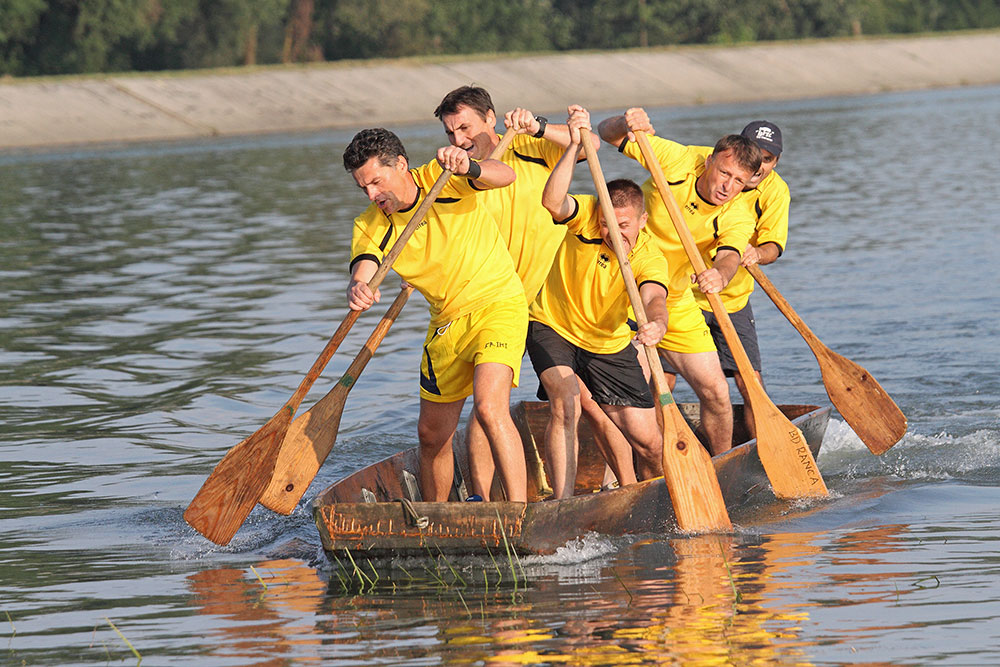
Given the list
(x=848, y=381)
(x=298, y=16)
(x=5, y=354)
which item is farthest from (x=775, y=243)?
(x=298, y=16)

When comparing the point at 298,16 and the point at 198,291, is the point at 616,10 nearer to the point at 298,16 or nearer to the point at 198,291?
the point at 298,16

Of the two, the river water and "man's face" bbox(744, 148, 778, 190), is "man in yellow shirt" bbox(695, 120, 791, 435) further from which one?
the river water

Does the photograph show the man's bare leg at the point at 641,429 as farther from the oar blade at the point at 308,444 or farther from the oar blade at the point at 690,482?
the oar blade at the point at 308,444

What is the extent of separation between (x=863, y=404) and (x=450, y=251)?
322 cm

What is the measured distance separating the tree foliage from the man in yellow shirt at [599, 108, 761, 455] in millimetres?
43082

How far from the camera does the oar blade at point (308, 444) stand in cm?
796

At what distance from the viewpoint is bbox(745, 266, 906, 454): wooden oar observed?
9.05 m

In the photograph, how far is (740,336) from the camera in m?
8.98

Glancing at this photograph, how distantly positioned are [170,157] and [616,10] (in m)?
31.7

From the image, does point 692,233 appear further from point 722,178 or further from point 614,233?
point 614,233

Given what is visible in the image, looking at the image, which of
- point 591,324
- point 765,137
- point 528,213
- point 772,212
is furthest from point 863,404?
point 528,213

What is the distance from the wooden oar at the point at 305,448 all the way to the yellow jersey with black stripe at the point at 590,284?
836 millimetres

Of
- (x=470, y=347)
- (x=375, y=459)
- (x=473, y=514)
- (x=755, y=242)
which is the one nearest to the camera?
(x=473, y=514)

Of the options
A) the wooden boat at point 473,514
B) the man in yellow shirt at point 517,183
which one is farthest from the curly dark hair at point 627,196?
the wooden boat at point 473,514
